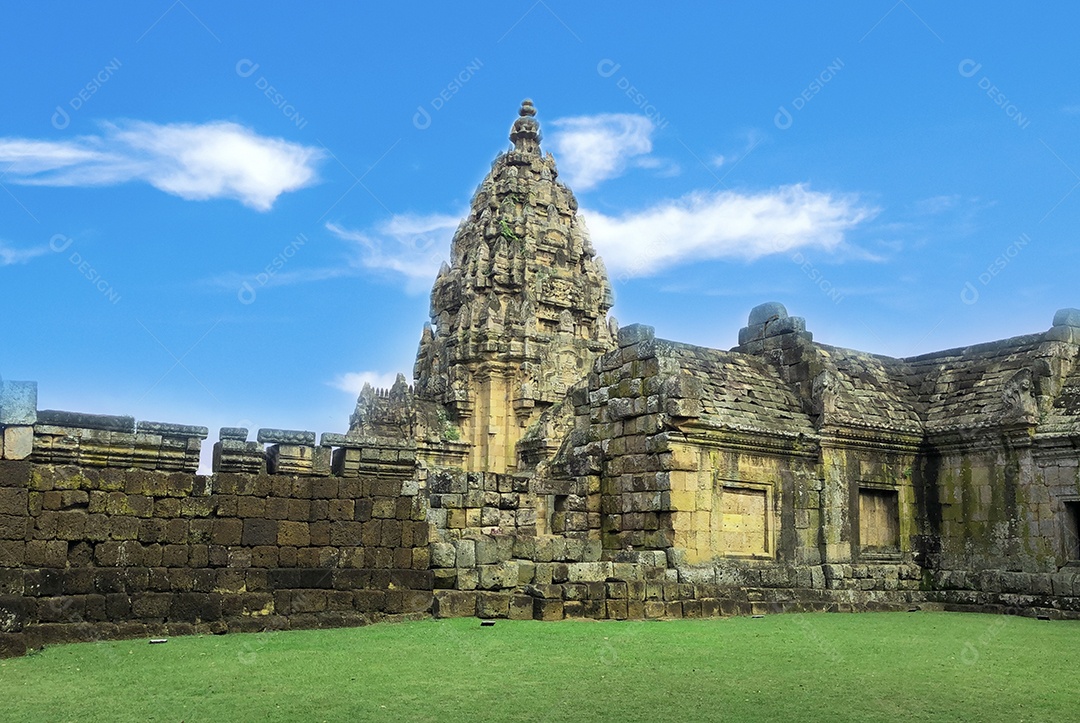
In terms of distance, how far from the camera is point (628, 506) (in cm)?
1571

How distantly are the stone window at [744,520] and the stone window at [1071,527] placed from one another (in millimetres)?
4281

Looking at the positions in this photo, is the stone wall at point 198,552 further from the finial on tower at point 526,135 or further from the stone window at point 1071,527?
the finial on tower at point 526,135

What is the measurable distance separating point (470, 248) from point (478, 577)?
73.3ft

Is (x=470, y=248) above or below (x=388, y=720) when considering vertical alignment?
above

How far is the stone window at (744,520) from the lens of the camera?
50.3 feet

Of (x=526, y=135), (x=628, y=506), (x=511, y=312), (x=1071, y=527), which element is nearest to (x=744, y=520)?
(x=628, y=506)

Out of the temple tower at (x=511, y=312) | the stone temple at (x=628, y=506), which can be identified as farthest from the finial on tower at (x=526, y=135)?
the stone temple at (x=628, y=506)

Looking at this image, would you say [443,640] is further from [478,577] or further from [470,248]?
[470,248]

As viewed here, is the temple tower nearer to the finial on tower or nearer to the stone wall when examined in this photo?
the finial on tower

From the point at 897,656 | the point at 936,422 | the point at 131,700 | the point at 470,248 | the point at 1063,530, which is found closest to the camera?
the point at 131,700

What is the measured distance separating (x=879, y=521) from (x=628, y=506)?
4.36 m

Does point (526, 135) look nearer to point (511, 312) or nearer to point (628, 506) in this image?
point (511, 312)

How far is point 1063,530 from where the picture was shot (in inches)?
612

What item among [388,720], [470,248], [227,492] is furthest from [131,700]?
[470,248]
